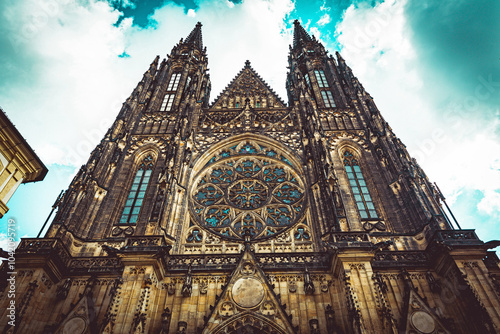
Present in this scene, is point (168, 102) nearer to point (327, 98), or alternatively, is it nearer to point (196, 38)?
point (327, 98)

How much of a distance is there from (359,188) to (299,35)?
20.1 m

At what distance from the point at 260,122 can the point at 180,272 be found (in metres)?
10.1

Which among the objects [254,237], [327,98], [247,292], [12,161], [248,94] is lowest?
[247,292]

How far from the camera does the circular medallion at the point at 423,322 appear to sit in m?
9.65

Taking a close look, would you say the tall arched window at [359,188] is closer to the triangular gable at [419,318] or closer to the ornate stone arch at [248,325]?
the triangular gable at [419,318]

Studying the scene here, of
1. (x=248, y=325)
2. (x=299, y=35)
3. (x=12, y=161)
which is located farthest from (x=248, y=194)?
(x=299, y=35)

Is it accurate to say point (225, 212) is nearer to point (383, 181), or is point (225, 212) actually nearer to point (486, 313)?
point (383, 181)

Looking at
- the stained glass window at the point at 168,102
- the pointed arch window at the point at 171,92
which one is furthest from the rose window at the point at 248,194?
the pointed arch window at the point at 171,92

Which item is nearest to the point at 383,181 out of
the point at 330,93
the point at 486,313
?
the point at 486,313

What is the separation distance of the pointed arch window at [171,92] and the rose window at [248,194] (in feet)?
20.1

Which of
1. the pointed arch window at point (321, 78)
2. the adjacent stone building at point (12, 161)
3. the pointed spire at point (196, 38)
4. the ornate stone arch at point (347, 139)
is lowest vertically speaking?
the adjacent stone building at point (12, 161)

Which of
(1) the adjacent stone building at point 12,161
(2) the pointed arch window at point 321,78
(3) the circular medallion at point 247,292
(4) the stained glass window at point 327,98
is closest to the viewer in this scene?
(1) the adjacent stone building at point 12,161

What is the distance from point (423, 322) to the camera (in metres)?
9.78

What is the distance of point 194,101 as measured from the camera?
1980cm
